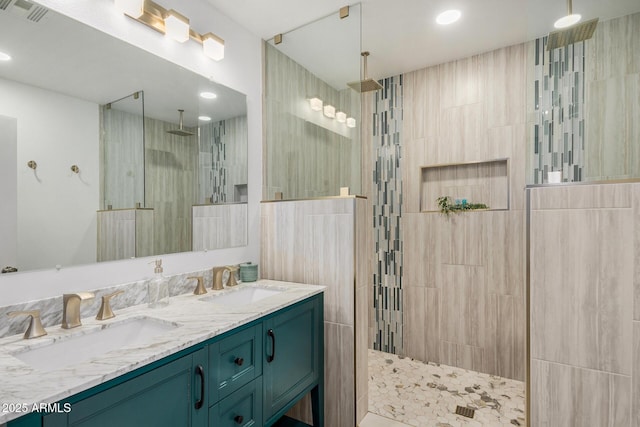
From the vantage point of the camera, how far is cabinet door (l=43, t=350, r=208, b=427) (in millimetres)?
862

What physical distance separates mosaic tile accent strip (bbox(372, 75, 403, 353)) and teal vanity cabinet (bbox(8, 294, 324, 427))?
1352 millimetres

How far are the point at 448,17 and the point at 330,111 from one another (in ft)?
3.47

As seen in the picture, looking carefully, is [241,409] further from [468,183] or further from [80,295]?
[468,183]

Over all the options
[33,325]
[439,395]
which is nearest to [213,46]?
[33,325]

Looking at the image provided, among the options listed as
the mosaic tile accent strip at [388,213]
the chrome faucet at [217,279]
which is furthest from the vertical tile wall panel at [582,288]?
the chrome faucet at [217,279]

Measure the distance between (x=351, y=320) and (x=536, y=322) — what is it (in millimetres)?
964

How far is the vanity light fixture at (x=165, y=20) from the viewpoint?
1.57 metres

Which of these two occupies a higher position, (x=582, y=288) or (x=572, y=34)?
(x=572, y=34)

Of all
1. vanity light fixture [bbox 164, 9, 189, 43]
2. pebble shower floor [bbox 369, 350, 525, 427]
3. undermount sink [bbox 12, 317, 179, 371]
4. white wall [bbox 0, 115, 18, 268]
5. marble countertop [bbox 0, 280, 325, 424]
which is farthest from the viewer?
pebble shower floor [bbox 369, 350, 525, 427]

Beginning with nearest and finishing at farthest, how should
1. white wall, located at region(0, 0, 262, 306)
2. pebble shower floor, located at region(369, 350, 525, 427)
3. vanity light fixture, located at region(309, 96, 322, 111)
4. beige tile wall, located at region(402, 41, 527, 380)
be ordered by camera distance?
white wall, located at region(0, 0, 262, 306)
pebble shower floor, located at region(369, 350, 525, 427)
vanity light fixture, located at region(309, 96, 322, 111)
beige tile wall, located at region(402, 41, 527, 380)

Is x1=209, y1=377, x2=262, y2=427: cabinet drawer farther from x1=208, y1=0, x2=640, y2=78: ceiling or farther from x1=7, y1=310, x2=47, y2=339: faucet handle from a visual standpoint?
x1=208, y1=0, x2=640, y2=78: ceiling

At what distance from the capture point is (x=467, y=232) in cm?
277

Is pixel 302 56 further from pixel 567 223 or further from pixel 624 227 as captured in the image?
pixel 624 227

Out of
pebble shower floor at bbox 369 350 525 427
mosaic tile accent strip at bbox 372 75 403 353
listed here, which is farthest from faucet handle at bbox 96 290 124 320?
mosaic tile accent strip at bbox 372 75 403 353
